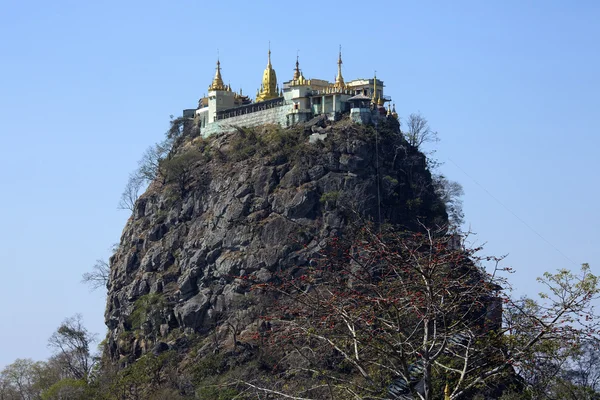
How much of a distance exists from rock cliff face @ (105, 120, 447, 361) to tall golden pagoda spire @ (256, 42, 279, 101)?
21.1 ft

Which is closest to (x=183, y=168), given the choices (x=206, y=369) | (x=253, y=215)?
(x=253, y=215)

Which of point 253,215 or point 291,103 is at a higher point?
point 291,103

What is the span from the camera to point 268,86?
97.5 meters

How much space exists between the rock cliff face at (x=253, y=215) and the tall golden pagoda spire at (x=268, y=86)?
6417mm

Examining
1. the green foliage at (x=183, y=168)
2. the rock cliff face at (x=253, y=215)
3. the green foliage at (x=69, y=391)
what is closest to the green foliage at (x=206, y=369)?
the rock cliff face at (x=253, y=215)

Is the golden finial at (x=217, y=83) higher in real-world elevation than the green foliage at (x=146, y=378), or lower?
higher

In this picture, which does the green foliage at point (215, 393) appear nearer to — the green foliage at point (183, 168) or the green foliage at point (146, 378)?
the green foliage at point (146, 378)

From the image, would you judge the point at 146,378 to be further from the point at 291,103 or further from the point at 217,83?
the point at 217,83

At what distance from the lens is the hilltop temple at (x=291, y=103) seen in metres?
88.1

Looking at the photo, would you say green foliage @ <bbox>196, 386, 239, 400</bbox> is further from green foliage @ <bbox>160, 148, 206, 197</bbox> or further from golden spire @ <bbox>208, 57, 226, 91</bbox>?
golden spire @ <bbox>208, 57, 226, 91</bbox>

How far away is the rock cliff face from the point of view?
272 feet

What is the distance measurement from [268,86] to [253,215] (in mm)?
15884

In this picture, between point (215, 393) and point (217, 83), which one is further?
point (217, 83)

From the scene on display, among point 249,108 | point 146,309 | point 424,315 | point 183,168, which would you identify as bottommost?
point 424,315
